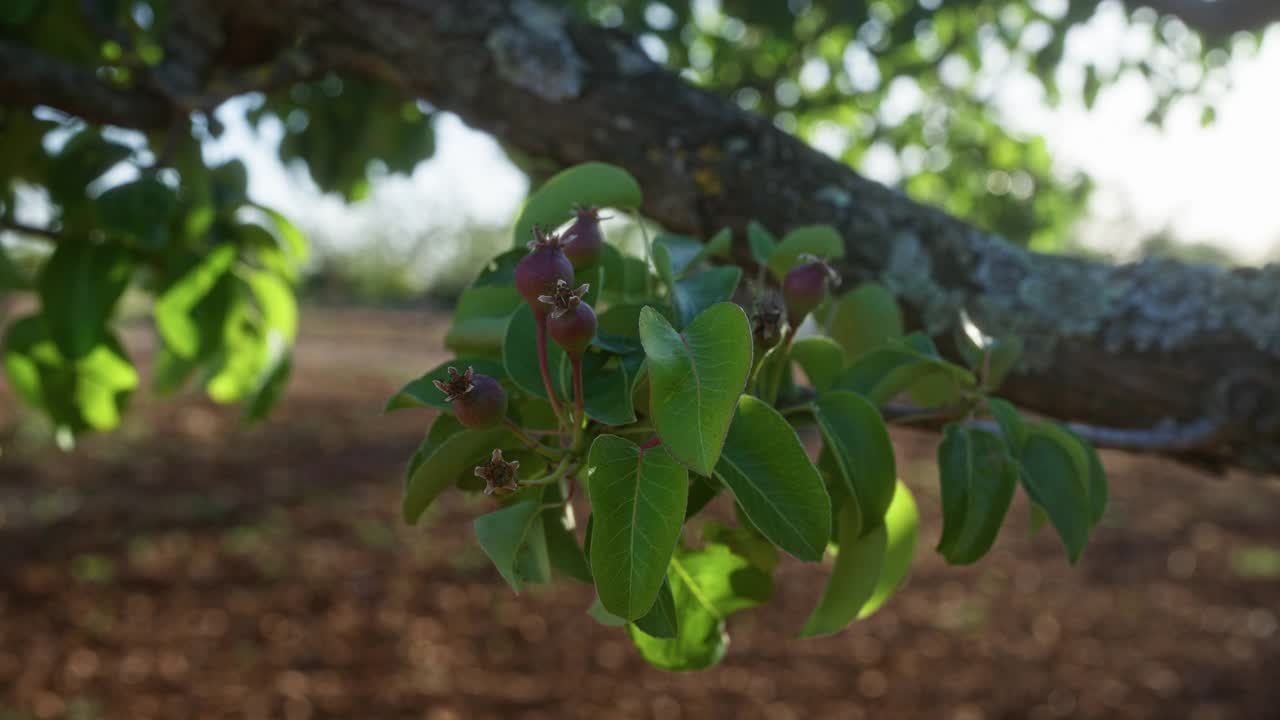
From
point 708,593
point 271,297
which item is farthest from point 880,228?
point 271,297

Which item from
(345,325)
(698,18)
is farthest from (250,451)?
(345,325)

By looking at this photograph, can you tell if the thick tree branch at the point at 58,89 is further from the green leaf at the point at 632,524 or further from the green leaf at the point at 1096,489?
the green leaf at the point at 1096,489

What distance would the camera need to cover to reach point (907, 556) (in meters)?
0.90

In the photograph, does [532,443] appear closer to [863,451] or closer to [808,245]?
[863,451]

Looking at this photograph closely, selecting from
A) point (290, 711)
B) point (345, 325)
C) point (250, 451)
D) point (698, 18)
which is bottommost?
point (345, 325)

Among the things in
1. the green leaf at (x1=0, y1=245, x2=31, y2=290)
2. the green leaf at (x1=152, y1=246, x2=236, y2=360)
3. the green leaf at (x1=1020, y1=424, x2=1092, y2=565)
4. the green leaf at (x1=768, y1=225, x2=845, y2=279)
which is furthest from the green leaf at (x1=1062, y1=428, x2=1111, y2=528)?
the green leaf at (x1=0, y1=245, x2=31, y2=290)

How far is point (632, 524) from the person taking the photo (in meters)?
0.65

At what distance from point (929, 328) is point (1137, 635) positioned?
3.53 m

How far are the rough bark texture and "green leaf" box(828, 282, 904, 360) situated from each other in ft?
0.89

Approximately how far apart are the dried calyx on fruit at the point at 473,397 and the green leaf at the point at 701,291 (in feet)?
0.61

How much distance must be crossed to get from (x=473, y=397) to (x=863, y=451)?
326 millimetres

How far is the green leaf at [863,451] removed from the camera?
31.0 inches

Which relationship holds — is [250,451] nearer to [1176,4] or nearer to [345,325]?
[1176,4]

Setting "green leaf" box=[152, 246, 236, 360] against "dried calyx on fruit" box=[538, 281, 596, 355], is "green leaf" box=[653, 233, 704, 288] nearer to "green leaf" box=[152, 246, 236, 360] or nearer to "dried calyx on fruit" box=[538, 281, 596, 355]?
"dried calyx on fruit" box=[538, 281, 596, 355]
